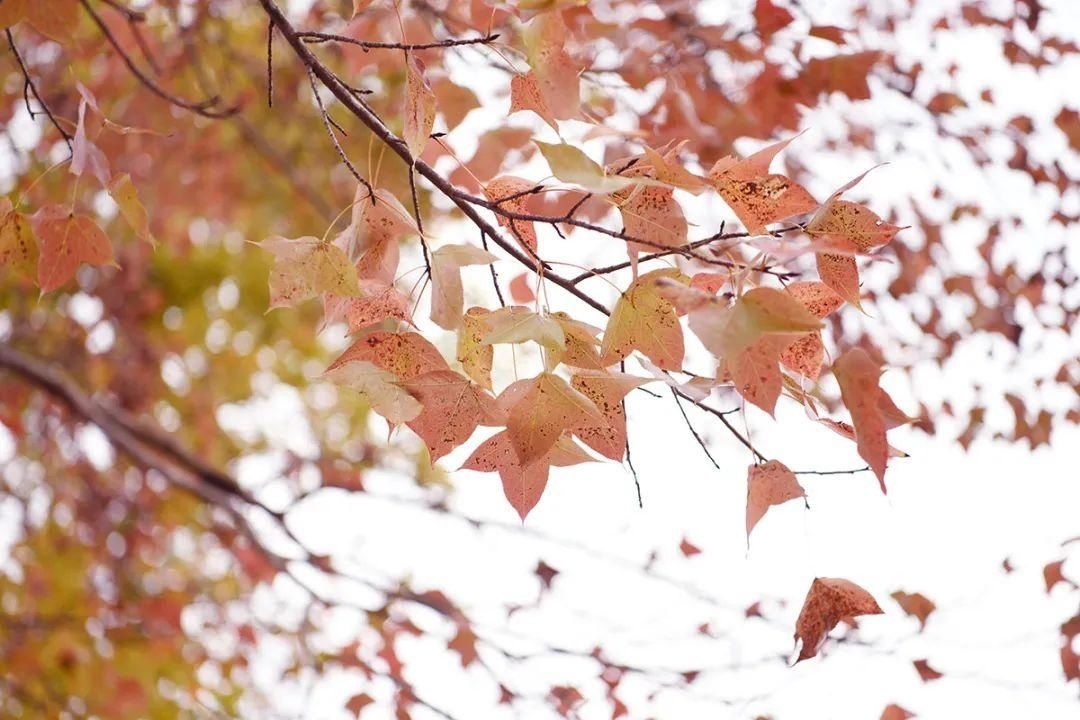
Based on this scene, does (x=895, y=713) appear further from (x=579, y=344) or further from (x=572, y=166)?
(x=572, y=166)

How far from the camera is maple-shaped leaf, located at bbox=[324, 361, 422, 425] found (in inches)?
26.6

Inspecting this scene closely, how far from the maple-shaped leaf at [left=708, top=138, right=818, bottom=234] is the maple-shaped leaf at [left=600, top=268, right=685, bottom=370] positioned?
0.21 ft

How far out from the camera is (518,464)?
0.72 metres

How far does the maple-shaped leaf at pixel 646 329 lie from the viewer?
64 cm

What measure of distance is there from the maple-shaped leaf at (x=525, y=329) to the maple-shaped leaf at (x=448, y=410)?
0.19ft

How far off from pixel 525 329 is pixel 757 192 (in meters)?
0.20

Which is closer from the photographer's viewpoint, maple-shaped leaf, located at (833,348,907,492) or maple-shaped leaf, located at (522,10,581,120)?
maple-shaped leaf, located at (833,348,907,492)

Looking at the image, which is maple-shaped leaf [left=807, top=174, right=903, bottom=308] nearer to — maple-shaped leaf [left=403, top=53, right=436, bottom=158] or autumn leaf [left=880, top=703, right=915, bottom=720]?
maple-shaped leaf [left=403, top=53, right=436, bottom=158]

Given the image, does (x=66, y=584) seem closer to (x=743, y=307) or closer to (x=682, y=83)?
(x=682, y=83)

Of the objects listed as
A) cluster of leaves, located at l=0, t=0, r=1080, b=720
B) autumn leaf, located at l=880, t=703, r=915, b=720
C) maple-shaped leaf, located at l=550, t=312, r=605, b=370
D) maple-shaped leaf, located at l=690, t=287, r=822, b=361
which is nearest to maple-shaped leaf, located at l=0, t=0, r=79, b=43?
cluster of leaves, located at l=0, t=0, r=1080, b=720

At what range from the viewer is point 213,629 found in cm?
317

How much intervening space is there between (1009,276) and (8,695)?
2736 mm

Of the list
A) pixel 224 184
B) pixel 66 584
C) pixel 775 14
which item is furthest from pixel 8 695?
pixel 775 14

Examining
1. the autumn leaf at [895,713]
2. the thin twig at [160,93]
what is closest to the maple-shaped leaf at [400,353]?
the thin twig at [160,93]
